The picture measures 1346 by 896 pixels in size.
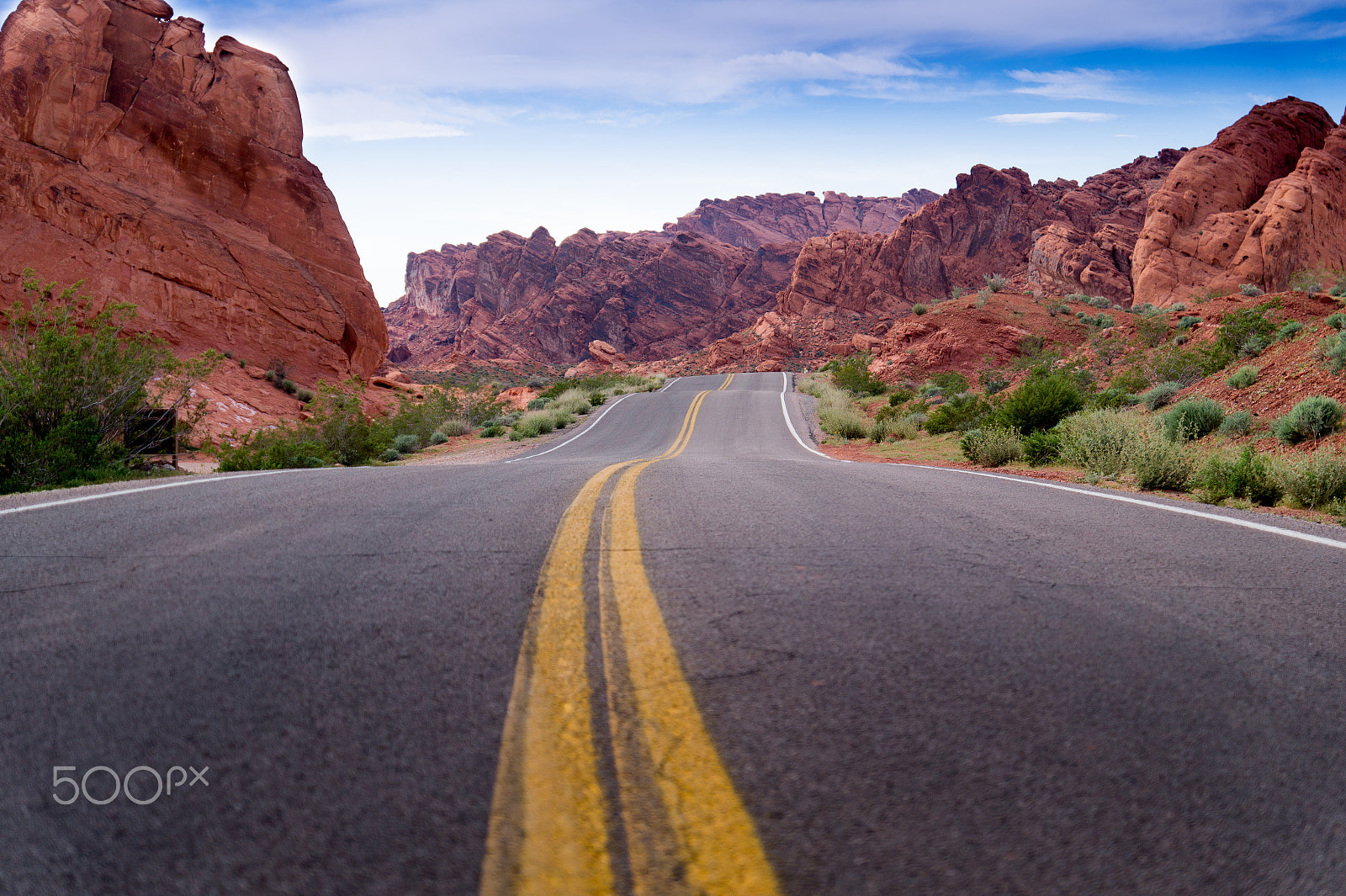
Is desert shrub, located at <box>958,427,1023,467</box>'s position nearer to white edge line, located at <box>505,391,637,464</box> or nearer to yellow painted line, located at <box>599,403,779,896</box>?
white edge line, located at <box>505,391,637,464</box>

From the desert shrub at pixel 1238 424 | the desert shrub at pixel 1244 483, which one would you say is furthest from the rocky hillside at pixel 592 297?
the desert shrub at pixel 1244 483

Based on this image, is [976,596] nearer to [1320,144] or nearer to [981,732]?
[981,732]

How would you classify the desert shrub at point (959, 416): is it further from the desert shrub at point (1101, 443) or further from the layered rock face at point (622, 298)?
the layered rock face at point (622, 298)

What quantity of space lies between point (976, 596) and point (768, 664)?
1.14 m

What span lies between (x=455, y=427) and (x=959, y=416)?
729 inches

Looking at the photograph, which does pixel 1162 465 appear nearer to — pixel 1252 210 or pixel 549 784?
pixel 549 784

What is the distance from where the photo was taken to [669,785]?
1402 mm

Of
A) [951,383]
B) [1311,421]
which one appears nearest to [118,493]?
[1311,421]

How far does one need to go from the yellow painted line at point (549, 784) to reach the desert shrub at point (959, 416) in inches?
654

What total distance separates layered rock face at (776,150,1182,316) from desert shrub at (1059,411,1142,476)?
68536 mm

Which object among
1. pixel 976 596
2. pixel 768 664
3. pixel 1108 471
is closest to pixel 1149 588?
pixel 976 596

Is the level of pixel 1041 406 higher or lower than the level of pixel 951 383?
lower

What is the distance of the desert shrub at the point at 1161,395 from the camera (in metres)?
14.1

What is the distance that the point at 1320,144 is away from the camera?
4416cm
